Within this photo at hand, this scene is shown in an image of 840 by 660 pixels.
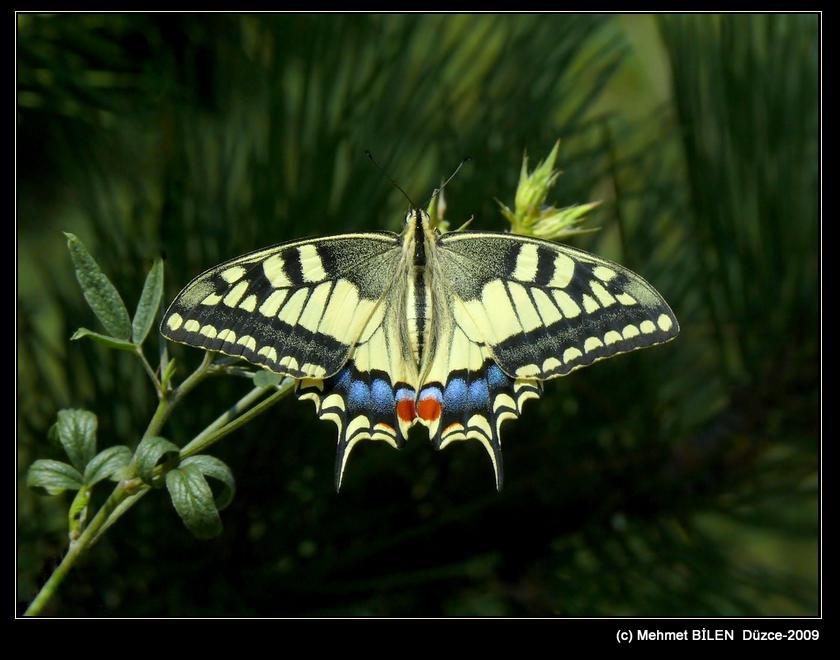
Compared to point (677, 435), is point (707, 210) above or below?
above

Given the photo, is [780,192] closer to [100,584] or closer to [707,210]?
[707,210]

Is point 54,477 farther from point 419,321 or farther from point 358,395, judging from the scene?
point 419,321

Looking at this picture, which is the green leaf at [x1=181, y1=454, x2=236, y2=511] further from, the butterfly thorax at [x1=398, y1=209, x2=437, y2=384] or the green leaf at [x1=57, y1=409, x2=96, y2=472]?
the butterfly thorax at [x1=398, y1=209, x2=437, y2=384]

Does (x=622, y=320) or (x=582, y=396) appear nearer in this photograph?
(x=622, y=320)

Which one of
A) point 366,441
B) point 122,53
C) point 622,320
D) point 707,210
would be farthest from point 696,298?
point 122,53

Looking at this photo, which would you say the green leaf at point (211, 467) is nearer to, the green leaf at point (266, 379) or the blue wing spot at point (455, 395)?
the green leaf at point (266, 379)

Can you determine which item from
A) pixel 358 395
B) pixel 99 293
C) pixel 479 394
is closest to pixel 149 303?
pixel 99 293

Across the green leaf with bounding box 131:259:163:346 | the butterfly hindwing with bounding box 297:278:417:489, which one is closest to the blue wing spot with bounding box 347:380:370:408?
the butterfly hindwing with bounding box 297:278:417:489
